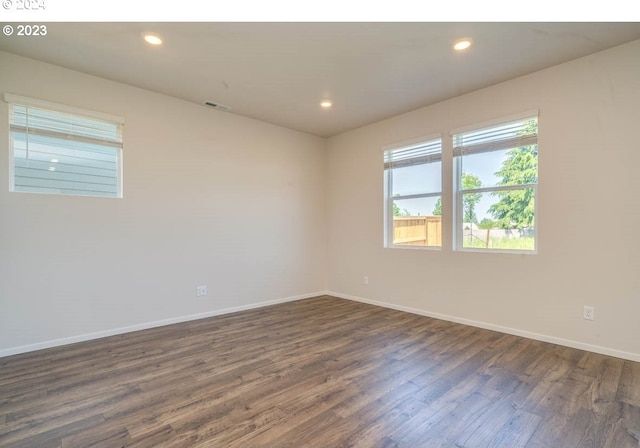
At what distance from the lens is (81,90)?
3152 millimetres

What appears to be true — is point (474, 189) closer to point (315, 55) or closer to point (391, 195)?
point (391, 195)

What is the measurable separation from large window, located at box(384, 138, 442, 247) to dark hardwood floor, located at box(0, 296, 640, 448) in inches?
55.8

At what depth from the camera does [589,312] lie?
2.83 m

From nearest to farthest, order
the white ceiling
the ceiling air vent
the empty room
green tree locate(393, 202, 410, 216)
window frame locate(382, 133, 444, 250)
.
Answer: the empty room → the white ceiling → the ceiling air vent → window frame locate(382, 133, 444, 250) → green tree locate(393, 202, 410, 216)

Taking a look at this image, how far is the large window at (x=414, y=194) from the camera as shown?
13.3 ft

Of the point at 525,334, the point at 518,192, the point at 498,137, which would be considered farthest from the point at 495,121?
the point at 525,334

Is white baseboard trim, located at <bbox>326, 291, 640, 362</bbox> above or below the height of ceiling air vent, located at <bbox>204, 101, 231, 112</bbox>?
below

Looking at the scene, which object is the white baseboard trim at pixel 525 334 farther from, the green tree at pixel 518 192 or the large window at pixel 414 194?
the green tree at pixel 518 192

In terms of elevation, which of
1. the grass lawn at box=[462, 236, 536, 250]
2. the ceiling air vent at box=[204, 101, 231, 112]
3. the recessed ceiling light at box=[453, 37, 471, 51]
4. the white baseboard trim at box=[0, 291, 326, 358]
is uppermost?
the recessed ceiling light at box=[453, 37, 471, 51]

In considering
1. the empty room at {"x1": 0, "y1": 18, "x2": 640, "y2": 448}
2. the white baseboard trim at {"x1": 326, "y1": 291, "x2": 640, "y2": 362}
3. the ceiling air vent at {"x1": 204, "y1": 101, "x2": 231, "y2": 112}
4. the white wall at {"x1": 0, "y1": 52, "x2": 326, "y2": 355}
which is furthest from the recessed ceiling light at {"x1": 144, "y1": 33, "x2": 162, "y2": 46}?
the white baseboard trim at {"x1": 326, "y1": 291, "x2": 640, "y2": 362}

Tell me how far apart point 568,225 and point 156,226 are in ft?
14.2

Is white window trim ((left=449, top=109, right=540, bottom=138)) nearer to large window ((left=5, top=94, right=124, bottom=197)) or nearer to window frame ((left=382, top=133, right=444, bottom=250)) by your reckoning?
window frame ((left=382, top=133, right=444, bottom=250))

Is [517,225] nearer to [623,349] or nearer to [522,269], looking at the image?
[522,269]

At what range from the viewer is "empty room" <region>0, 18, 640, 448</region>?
1952 mm
